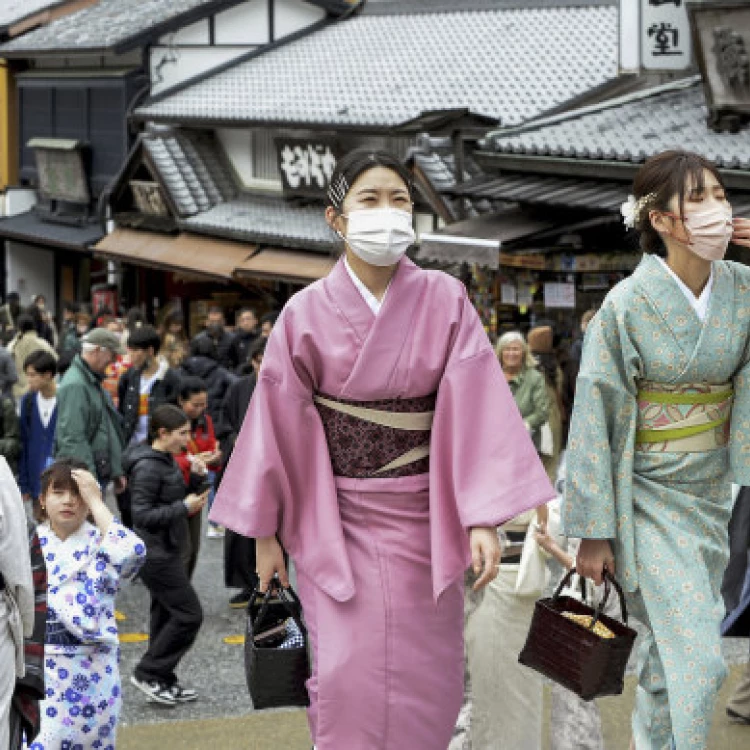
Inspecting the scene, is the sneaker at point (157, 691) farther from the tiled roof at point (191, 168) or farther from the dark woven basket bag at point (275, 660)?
the tiled roof at point (191, 168)

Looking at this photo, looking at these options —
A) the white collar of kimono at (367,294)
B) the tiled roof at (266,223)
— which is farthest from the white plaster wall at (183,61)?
the white collar of kimono at (367,294)

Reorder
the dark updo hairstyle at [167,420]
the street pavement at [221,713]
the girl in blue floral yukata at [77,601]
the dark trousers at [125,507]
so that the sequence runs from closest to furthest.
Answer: the girl in blue floral yukata at [77,601], the street pavement at [221,713], the dark updo hairstyle at [167,420], the dark trousers at [125,507]

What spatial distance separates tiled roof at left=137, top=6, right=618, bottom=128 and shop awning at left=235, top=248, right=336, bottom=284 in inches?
69.5

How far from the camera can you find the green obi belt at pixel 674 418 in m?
4.96

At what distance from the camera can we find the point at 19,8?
109ft

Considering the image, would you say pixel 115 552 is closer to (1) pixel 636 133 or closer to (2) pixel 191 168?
(1) pixel 636 133

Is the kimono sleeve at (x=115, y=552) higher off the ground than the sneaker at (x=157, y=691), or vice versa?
the kimono sleeve at (x=115, y=552)

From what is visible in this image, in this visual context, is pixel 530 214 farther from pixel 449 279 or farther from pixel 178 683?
pixel 449 279

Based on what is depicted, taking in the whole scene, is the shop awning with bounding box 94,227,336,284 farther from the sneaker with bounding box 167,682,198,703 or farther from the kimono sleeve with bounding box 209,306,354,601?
the kimono sleeve with bounding box 209,306,354,601

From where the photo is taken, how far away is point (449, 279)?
16.2 feet

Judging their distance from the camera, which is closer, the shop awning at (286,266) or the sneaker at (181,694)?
the sneaker at (181,694)

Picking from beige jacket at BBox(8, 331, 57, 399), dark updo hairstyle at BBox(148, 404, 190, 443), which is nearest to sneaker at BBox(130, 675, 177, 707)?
dark updo hairstyle at BBox(148, 404, 190, 443)

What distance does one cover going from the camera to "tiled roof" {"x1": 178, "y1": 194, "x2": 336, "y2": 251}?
68.1ft

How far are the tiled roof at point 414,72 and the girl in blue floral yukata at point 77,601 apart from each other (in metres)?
12.1
